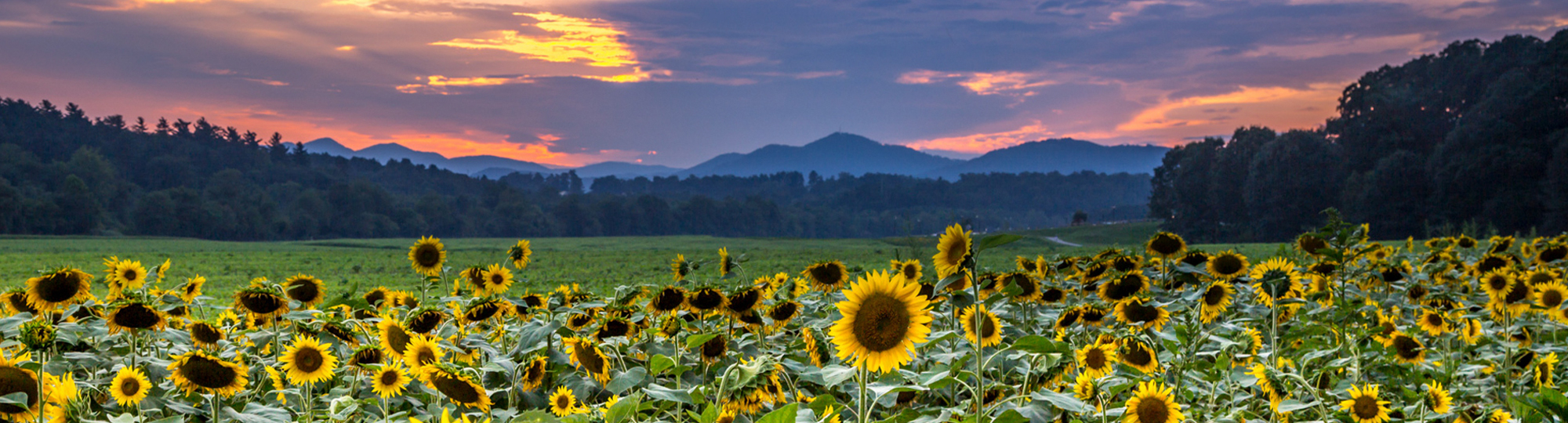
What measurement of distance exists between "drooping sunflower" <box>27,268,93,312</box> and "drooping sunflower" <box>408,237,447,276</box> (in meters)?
1.38

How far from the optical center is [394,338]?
2904mm

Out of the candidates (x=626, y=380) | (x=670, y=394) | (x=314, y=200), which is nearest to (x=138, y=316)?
(x=626, y=380)

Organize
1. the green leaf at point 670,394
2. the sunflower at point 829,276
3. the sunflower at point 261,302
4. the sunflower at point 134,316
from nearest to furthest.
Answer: the green leaf at point 670,394 → the sunflower at point 134,316 → the sunflower at point 261,302 → the sunflower at point 829,276

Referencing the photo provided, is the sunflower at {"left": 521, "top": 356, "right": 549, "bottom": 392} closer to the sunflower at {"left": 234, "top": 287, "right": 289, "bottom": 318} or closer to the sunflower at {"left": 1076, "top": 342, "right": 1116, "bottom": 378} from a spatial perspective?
the sunflower at {"left": 234, "top": 287, "right": 289, "bottom": 318}

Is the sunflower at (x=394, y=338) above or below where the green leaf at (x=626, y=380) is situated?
above

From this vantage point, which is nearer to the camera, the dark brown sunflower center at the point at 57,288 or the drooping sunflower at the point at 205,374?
the drooping sunflower at the point at 205,374

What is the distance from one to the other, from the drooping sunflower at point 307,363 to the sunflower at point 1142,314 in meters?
2.91

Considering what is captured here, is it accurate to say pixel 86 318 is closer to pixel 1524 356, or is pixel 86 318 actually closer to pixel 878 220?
pixel 1524 356

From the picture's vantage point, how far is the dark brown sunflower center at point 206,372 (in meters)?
2.52

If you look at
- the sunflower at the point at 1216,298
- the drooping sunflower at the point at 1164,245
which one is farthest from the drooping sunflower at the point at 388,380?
the drooping sunflower at the point at 1164,245

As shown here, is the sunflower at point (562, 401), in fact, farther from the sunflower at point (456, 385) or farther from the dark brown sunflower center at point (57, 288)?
the dark brown sunflower center at point (57, 288)

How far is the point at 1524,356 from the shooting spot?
13.8ft

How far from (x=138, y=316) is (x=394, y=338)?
3.70 ft

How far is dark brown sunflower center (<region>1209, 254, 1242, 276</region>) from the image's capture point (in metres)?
4.10
